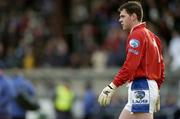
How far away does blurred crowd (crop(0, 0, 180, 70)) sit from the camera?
21.0m

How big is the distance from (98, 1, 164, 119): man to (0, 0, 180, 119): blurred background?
8053 mm

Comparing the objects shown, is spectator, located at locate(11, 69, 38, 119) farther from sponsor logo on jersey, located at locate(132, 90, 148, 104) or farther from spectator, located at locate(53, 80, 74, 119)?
sponsor logo on jersey, located at locate(132, 90, 148, 104)

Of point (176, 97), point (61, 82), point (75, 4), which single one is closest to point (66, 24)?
point (75, 4)

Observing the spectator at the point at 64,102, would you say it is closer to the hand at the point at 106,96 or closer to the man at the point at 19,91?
the man at the point at 19,91

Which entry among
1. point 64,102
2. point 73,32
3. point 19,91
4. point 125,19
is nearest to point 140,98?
point 125,19

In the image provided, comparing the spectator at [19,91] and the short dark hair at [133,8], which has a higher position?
the short dark hair at [133,8]

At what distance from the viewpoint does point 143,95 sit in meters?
10.6

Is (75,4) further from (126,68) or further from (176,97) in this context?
(126,68)

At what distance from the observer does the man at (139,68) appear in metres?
10.5

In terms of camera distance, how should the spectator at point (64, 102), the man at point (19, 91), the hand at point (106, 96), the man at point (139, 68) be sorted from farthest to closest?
the spectator at point (64, 102) < the man at point (19, 91) < the man at point (139, 68) < the hand at point (106, 96)

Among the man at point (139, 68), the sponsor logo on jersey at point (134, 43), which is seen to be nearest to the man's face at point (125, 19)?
the man at point (139, 68)

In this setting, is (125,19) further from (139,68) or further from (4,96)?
(4,96)

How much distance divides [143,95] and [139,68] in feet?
1.22

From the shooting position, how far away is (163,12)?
2134 cm
